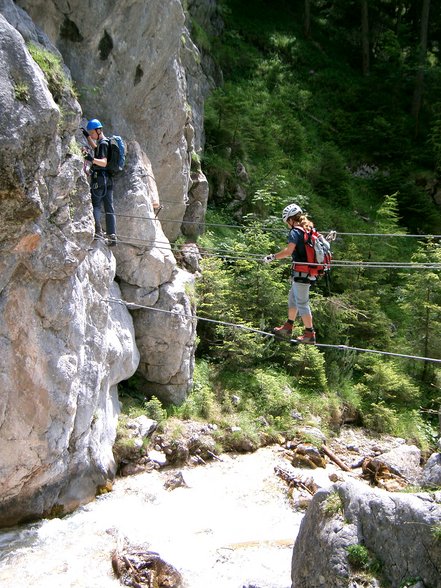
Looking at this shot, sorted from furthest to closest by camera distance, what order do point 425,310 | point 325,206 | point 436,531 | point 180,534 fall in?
point 325,206, point 425,310, point 180,534, point 436,531

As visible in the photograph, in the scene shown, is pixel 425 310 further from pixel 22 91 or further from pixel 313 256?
pixel 22 91

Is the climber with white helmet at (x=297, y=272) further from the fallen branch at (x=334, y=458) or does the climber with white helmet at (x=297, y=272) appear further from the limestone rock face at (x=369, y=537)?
the fallen branch at (x=334, y=458)

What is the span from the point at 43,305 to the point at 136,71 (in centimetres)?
785

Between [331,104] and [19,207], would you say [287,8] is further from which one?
[19,207]

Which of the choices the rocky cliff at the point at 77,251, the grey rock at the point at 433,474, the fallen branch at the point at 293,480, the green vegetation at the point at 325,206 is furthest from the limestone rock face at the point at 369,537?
the rocky cliff at the point at 77,251

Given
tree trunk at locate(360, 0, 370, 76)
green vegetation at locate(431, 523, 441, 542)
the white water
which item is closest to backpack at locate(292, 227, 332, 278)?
green vegetation at locate(431, 523, 441, 542)

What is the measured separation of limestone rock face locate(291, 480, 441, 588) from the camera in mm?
7715

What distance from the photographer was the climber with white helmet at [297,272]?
8.73m

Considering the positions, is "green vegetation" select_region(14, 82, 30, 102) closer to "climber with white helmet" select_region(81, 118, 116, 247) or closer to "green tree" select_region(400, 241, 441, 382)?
"climber with white helmet" select_region(81, 118, 116, 247)

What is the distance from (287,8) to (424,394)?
2752 cm

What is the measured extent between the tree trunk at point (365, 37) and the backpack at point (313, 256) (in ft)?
90.9

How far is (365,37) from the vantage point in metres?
32.5

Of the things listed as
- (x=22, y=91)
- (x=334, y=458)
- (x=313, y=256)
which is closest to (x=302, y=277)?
(x=313, y=256)

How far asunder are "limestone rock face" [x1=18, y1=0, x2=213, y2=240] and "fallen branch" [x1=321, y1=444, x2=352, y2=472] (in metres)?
7.32
